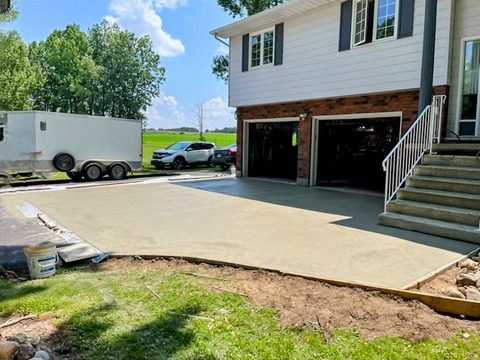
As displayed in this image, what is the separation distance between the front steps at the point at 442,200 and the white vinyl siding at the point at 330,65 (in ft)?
8.22

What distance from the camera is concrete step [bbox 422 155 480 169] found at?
671cm

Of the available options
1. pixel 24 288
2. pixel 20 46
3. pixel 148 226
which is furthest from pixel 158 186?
pixel 20 46

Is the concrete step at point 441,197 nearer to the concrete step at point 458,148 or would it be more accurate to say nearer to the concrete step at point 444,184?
the concrete step at point 444,184

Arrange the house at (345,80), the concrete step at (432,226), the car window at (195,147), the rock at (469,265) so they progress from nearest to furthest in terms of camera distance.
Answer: the rock at (469,265), the concrete step at (432,226), the house at (345,80), the car window at (195,147)

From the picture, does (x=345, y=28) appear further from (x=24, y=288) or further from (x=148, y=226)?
(x=24, y=288)

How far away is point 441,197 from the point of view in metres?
6.32

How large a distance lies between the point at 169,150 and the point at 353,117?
13572 millimetres

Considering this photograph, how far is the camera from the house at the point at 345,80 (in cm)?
827

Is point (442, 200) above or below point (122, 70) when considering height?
below

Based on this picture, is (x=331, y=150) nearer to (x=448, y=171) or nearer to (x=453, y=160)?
(x=453, y=160)

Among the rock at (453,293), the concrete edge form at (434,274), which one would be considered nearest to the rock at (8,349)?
the concrete edge form at (434,274)

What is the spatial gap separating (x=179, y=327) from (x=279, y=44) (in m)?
10.7

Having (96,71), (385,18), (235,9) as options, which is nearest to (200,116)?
(96,71)

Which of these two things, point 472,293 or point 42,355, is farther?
point 472,293
